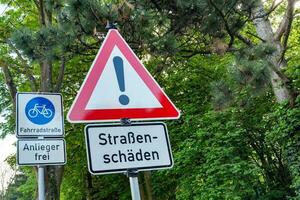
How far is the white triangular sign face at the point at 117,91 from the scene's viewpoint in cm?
225

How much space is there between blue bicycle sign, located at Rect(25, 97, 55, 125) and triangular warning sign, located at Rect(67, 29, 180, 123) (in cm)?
181

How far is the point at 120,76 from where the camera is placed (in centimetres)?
236

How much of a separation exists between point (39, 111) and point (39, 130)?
0.20 meters

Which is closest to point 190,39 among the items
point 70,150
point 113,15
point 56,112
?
point 113,15

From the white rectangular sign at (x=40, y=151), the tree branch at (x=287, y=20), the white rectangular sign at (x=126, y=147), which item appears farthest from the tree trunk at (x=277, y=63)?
the white rectangular sign at (x=126, y=147)

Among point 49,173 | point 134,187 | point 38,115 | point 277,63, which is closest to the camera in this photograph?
point 134,187

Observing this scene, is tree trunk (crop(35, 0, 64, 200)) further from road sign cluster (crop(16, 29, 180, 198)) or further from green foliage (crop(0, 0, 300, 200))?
road sign cluster (crop(16, 29, 180, 198))

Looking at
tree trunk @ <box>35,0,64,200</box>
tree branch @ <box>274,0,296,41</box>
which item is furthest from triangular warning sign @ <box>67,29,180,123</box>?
tree branch @ <box>274,0,296,41</box>

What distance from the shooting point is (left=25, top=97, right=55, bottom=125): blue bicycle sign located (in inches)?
155

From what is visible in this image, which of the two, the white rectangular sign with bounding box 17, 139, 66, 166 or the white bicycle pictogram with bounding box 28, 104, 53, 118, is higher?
the white bicycle pictogram with bounding box 28, 104, 53, 118

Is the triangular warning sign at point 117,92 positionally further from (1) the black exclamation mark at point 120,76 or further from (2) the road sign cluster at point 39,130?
(2) the road sign cluster at point 39,130

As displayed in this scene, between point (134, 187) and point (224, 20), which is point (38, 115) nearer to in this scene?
point (134, 187)

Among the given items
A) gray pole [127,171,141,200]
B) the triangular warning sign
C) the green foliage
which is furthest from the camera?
the green foliage

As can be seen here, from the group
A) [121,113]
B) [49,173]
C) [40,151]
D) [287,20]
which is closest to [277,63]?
[287,20]
